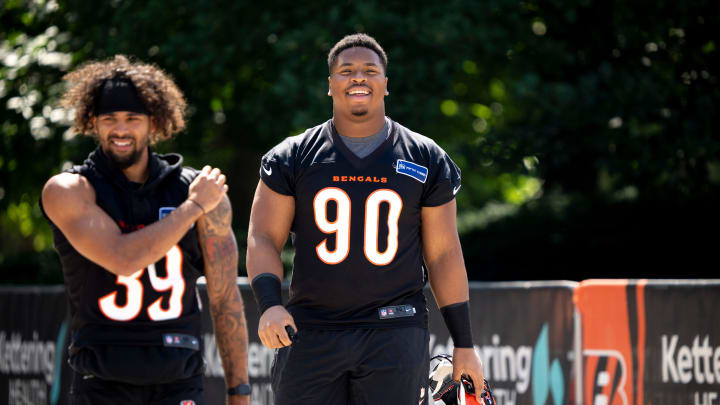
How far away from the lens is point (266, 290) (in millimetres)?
4086

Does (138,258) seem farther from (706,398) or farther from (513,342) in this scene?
(706,398)

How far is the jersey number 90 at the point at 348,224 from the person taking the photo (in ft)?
13.3

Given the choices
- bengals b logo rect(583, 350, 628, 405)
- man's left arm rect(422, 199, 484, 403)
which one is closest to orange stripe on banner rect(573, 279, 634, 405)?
bengals b logo rect(583, 350, 628, 405)

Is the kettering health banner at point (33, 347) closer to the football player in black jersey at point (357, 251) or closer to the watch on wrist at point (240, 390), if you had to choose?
the watch on wrist at point (240, 390)

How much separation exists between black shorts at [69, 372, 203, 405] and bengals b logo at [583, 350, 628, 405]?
3.94m

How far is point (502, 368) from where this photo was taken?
7.38 metres

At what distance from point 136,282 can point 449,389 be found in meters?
1.40

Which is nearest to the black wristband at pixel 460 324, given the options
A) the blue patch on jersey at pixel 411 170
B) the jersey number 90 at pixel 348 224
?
the jersey number 90 at pixel 348 224

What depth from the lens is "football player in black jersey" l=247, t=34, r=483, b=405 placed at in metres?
3.97

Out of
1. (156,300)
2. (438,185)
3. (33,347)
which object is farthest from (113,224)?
(33,347)

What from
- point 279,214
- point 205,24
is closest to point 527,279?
Result: point 205,24

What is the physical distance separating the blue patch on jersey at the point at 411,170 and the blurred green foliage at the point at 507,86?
6675mm

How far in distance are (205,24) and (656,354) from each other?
6.88m

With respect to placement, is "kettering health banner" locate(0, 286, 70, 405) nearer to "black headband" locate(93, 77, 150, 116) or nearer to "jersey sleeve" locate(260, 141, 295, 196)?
"black headband" locate(93, 77, 150, 116)
